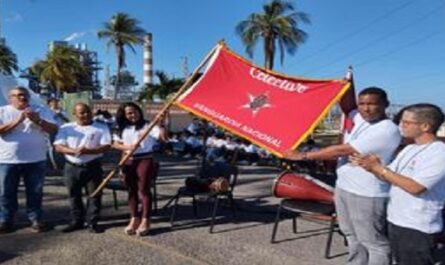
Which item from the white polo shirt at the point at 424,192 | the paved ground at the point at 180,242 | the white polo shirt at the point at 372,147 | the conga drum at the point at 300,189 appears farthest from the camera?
the conga drum at the point at 300,189

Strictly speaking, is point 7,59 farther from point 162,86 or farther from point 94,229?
point 94,229

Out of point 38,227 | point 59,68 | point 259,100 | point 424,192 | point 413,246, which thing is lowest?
A: point 38,227

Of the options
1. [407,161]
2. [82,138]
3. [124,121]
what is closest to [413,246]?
[407,161]

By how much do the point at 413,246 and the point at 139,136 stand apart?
3862 mm

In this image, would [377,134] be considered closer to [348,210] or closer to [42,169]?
[348,210]

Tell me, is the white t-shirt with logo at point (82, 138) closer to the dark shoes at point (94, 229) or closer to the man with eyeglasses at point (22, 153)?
the man with eyeglasses at point (22, 153)

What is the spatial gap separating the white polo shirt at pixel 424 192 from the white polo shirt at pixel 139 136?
3.56 meters

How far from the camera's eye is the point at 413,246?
3980 mm

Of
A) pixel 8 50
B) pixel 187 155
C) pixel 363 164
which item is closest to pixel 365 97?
pixel 363 164

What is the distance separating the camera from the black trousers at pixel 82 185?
277 inches

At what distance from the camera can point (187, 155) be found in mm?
19969

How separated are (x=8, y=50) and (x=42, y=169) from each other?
→ 56.6 metres

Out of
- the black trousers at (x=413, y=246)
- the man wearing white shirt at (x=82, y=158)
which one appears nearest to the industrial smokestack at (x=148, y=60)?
the man wearing white shirt at (x=82, y=158)

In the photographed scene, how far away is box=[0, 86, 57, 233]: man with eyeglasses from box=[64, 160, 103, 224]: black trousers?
0.37 m
